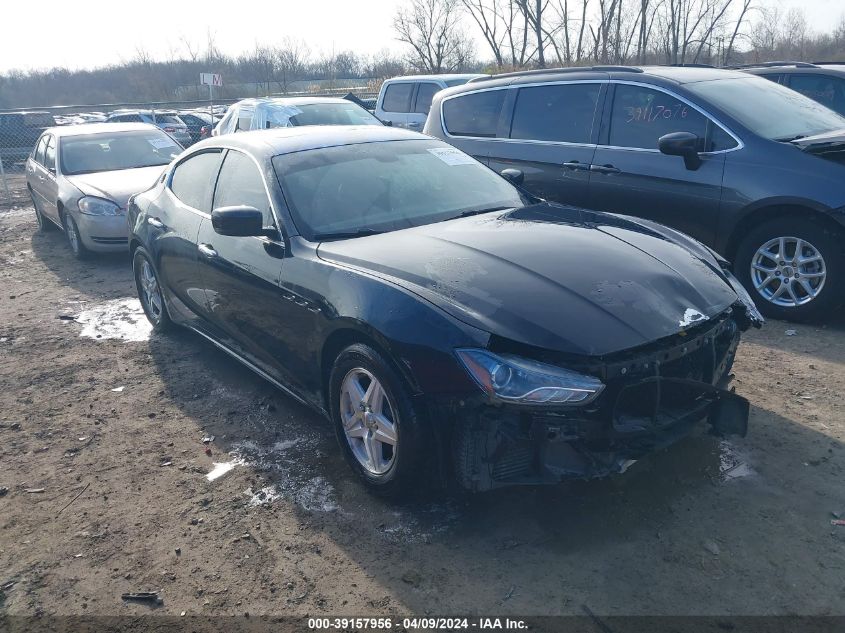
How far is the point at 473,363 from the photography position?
283cm

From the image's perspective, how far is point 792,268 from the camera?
532cm

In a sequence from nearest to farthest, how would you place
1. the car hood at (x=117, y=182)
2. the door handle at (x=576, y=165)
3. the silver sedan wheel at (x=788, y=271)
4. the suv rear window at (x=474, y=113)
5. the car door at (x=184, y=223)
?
the car door at (x=184, y=223)
the silver sedan wheel at (x=788, y=271)
the door handle at (x=576, y=165)
the suv rear window at (x=474, y=113)
the car hood at (x=117, y=182)

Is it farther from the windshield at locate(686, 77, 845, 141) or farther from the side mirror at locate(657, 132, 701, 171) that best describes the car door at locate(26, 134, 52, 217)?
the windshield at locate(686, 77, 845, 141)

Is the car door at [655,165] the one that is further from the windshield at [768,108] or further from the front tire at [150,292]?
the front tire at [150,292]

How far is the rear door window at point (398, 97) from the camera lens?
13273 millimetres

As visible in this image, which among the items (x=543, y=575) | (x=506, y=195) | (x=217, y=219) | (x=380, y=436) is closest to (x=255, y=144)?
(x=217, y=219)

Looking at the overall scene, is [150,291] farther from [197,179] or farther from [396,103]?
[396,103]

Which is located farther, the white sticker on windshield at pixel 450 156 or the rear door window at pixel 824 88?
the rear door window at pixel 824 88

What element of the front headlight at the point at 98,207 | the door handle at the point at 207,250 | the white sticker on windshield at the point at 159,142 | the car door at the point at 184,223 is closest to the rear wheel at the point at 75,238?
the front headlight at the point at 98,207

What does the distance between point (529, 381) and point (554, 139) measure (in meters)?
4.41

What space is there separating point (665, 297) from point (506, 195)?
5.43 ft

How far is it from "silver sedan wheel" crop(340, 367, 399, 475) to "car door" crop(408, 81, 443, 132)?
33.1 ft

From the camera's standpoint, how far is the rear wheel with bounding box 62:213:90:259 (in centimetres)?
894

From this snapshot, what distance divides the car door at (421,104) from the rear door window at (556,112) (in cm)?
609
